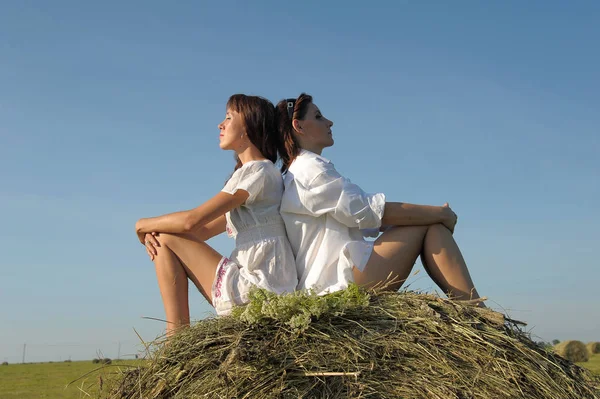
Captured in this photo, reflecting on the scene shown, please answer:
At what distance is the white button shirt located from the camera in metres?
4.06

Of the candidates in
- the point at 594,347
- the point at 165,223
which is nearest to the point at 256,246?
the point at 165,223

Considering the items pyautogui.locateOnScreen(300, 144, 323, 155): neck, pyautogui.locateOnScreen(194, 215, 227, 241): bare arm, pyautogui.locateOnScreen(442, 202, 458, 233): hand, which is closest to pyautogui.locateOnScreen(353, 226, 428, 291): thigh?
pyautogui.locateOnScreen(442, 202, 458, 233): hand

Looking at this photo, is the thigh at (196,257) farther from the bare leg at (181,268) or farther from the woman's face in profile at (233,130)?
the woman's face in profile at (233,130)

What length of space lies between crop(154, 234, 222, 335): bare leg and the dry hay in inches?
27.2

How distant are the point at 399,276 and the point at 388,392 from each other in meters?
1.15

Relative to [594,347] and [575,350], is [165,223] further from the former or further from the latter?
[594,347]

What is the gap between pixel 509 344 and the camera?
334cm

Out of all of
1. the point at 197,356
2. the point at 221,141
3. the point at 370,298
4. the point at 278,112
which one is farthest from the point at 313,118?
the point at 197,356

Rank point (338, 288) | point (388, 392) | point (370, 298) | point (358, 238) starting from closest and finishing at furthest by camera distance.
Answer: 1. point (388, 392)
2. point (370, 298)
3. point (338, 288)
4. point (358, 238)

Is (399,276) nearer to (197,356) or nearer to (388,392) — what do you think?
(388,392)

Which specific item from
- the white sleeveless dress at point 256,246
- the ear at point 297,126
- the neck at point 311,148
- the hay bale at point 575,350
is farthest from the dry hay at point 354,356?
the hay bale at point 575,350

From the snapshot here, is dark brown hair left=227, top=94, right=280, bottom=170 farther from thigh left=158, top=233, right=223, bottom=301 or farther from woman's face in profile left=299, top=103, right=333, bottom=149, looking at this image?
thigh left=158, top=233, right=223, bottom=301

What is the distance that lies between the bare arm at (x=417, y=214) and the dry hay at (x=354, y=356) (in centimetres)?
73

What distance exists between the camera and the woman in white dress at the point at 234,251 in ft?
13.5
